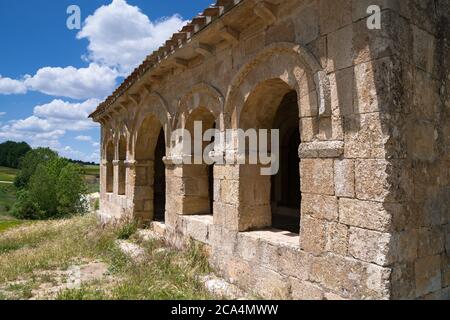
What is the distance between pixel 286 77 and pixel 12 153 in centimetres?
7928

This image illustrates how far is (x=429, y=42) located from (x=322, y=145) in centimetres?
139

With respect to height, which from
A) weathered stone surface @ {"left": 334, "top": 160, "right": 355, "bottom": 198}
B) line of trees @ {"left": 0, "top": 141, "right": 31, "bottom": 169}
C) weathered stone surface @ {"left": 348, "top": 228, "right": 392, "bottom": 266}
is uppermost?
line of trees @ {"left": 0, "top": 141, "right": 31, "bottom": 169}

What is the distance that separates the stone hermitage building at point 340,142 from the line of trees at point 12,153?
75.4 meters

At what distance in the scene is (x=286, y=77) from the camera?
374 cm

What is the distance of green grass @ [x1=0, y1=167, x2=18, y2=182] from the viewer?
182 ft

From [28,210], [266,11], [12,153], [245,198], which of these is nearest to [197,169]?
[245,198]

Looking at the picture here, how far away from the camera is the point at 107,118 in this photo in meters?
10.9

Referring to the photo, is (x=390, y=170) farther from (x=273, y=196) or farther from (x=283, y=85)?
(x=273, y=196)

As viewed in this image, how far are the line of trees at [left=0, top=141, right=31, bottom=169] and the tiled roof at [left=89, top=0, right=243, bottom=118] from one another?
7201 cm

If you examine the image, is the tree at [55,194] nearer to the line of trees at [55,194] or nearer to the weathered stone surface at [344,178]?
the line of trees at [55,194]

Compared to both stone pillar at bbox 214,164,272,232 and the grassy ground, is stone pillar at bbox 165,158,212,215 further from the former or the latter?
stone pillar at bbox 214,164,272,232

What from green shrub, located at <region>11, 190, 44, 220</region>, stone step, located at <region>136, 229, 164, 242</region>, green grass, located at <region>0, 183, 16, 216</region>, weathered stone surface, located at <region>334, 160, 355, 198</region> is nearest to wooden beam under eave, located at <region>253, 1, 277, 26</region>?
weathered stone surface, located at <region>334, 160, 355, 198</region>
